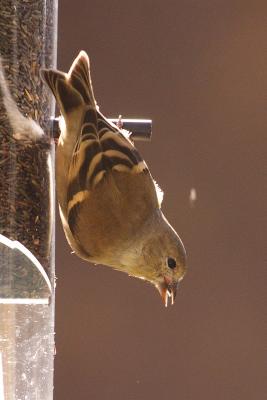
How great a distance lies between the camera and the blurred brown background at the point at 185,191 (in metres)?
2.83

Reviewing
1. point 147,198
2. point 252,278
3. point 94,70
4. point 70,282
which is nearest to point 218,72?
point 94,70

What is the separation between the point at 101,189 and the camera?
142 cm

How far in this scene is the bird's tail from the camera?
4.34ft

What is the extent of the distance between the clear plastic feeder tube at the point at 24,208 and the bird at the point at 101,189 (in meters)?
0.04

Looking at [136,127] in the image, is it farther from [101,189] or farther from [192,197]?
[192,197]

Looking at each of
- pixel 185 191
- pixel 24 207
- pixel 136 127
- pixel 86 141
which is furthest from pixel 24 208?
pixel 185 191

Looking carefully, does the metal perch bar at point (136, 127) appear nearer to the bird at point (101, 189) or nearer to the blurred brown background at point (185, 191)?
the bird at point (101, 189)

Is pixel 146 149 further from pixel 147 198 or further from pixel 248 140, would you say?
pixel 147 198

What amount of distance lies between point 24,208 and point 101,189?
0.16 metres

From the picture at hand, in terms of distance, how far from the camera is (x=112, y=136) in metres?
1.38

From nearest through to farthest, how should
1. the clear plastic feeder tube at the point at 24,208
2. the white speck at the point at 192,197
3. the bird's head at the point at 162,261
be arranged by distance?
the clear plastic feeder tube at the point at 24,208, the bird's head at the point at 162,261, the white speck at the point at 192,197

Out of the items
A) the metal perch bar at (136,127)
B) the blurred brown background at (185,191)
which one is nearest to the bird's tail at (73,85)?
the metal perch bar at (136,127)

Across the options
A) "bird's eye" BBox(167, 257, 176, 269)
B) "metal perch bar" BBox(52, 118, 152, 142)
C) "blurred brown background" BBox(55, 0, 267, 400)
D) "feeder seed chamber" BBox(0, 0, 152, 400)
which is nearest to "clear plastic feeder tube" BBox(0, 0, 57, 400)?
"feeder seed chamber" BBox(0, 0, 152, 400)

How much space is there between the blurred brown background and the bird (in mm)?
1231
